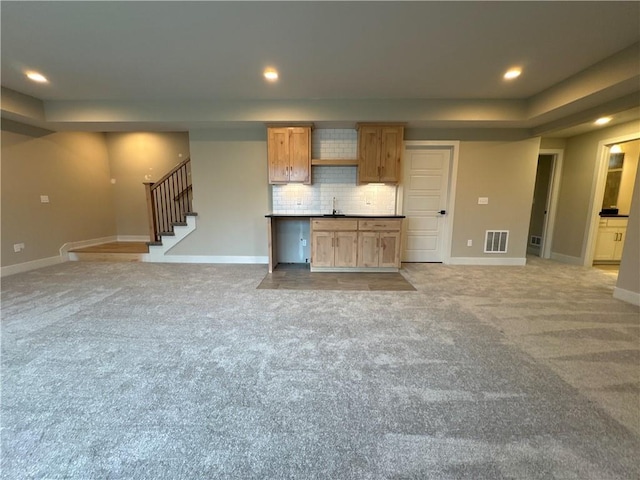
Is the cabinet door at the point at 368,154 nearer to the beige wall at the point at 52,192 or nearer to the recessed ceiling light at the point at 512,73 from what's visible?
the recessed ceiling light at the point at 512,73

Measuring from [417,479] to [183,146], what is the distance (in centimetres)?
743

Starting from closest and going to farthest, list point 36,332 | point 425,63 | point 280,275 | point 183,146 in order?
1. point 36,332
2. point 425,63
3. point 280,275
4. point 183,146

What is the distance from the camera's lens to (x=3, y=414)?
146cm

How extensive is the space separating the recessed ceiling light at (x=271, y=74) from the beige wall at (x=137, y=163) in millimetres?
4018

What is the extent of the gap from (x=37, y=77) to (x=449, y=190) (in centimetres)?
668

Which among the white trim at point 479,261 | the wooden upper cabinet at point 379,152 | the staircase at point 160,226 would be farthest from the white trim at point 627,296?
the staircase at point 160,226

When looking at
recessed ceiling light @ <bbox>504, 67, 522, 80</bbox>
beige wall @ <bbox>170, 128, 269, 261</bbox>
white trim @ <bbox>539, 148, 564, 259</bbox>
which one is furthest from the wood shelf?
white trim @ <bbox>539, 148, 564, 259</bbox>

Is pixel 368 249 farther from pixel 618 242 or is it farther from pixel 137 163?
pixel 137 163

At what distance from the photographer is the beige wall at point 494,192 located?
4848mm

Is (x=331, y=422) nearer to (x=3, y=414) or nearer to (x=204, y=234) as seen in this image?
(x=3, y=414)

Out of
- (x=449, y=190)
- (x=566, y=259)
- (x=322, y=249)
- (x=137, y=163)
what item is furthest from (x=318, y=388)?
(x=137, y=163)

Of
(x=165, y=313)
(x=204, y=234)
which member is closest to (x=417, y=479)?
(x=165, y=313)

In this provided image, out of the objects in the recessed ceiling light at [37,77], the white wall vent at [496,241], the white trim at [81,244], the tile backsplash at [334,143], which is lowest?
the white trim at [81,244]

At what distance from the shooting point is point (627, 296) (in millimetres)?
3182
